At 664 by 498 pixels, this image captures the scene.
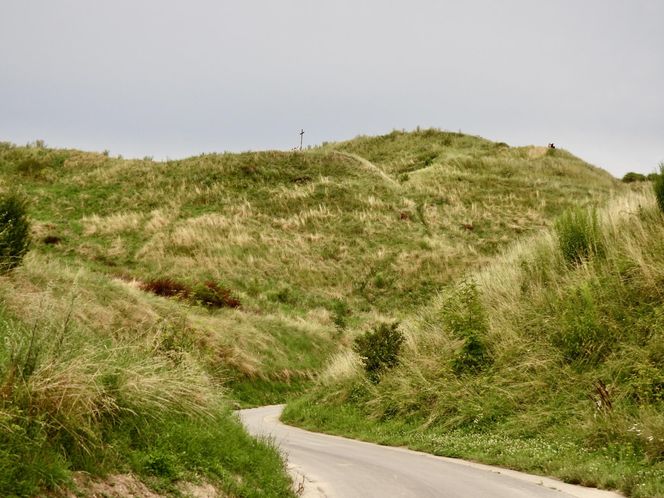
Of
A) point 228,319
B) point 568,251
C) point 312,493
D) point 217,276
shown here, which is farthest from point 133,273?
point 312,493

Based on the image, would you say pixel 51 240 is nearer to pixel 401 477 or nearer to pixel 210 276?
pixel 210 276

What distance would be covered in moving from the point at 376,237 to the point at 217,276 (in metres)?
15.5

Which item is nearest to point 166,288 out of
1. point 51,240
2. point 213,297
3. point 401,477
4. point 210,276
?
point 213,297

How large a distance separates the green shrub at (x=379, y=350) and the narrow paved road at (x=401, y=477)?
457cm

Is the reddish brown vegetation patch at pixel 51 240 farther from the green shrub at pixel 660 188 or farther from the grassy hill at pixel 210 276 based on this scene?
the green shrub at pixel 660 188

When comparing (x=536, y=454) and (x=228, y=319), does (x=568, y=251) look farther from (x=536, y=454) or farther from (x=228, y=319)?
(x=228, y=319)

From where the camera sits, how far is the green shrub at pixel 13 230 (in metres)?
16.4

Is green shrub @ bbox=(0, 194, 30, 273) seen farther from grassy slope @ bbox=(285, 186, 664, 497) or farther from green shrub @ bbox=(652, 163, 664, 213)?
green shrub @ bbox=(652, 163, 664, 213)

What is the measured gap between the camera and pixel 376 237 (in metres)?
50.6

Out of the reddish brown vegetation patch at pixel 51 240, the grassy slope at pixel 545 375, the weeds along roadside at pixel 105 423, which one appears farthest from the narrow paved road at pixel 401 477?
the reddish brown vegetation patch at pixel 51 240

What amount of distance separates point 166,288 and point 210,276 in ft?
29.2

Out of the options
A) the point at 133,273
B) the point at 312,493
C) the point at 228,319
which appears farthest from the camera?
the point at 133,273

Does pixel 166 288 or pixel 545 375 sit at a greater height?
pixel 166 288

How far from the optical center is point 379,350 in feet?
61.6
